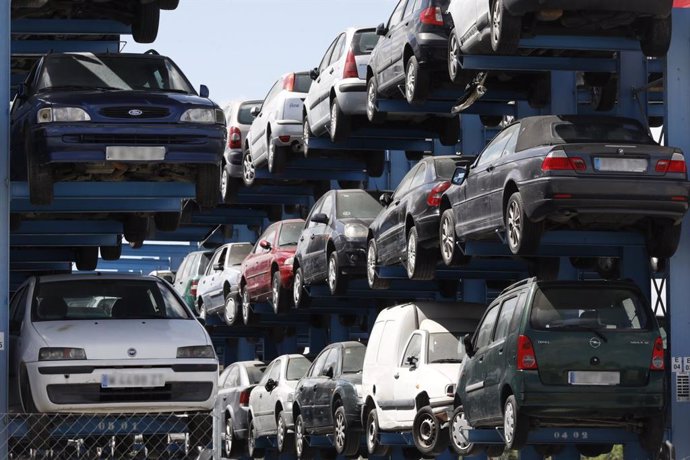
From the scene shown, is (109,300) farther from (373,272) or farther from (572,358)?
(373,272)

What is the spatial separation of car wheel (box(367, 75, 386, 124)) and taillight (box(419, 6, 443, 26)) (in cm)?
294

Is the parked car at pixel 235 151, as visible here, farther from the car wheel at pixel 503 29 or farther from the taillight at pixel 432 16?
the car wheel at pixel 503 29

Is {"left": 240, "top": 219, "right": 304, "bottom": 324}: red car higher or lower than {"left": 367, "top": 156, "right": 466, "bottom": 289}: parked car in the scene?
lower

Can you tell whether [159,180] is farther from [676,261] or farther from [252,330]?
[252,330]

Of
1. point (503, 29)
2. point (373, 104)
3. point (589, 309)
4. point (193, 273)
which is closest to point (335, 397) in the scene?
point (373, 104)

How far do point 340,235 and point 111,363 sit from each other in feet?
33.3

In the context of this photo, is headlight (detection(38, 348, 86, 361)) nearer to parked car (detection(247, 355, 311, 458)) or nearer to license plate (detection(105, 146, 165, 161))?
license plate (detection(105, 146, 165, 161))

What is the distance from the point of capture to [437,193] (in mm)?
21422

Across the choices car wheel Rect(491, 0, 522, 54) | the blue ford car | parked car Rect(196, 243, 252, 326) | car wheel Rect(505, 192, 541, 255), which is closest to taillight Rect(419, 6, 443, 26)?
car wheel Rect(491, 0, 522, 54)

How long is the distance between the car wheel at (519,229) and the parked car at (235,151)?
57.1 feet

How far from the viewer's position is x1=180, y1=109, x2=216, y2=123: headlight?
18.5 meters

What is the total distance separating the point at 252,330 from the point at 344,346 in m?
14.8

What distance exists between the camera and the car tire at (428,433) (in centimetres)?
1912

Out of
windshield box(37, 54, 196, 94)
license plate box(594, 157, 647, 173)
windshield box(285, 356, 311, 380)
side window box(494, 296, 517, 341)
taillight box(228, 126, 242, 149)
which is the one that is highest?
windshield box(37, 54, 196, 94)
